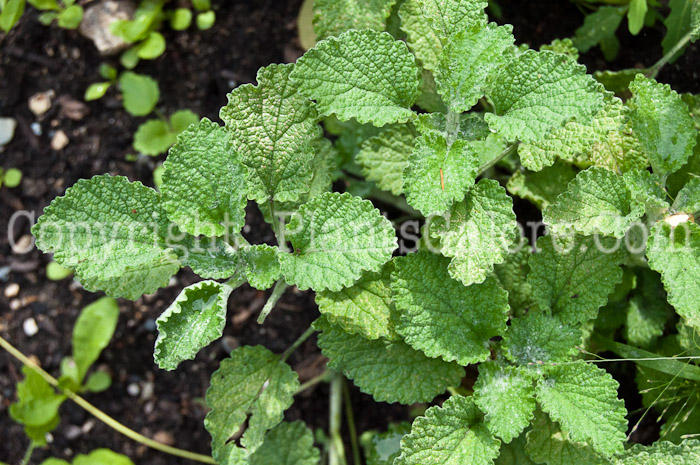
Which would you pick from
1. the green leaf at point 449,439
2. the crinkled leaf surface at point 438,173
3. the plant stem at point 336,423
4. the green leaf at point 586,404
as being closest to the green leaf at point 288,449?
the plant stem at point 336,423

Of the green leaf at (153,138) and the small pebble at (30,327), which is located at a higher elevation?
the green leaf at (153,138)

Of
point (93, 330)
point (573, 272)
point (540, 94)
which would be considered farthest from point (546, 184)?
→ point (93, 330)

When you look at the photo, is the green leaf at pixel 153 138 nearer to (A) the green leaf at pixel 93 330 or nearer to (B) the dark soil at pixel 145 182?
(B) the dark soil at pixel 145 182

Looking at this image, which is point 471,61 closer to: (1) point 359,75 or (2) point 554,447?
(1) point 359,75

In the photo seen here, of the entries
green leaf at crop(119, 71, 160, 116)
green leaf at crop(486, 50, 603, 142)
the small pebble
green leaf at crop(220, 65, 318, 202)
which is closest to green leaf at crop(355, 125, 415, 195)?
green leaf at crop(220, 65, 318, 202)

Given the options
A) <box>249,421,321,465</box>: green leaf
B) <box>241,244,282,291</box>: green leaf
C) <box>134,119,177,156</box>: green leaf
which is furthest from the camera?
<box>134,119,177,156</box>: green leaf

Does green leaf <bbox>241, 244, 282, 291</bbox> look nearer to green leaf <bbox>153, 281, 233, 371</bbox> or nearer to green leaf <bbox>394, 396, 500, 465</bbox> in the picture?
green leaf <bbox>153, 281, 233, 371</bbox>
